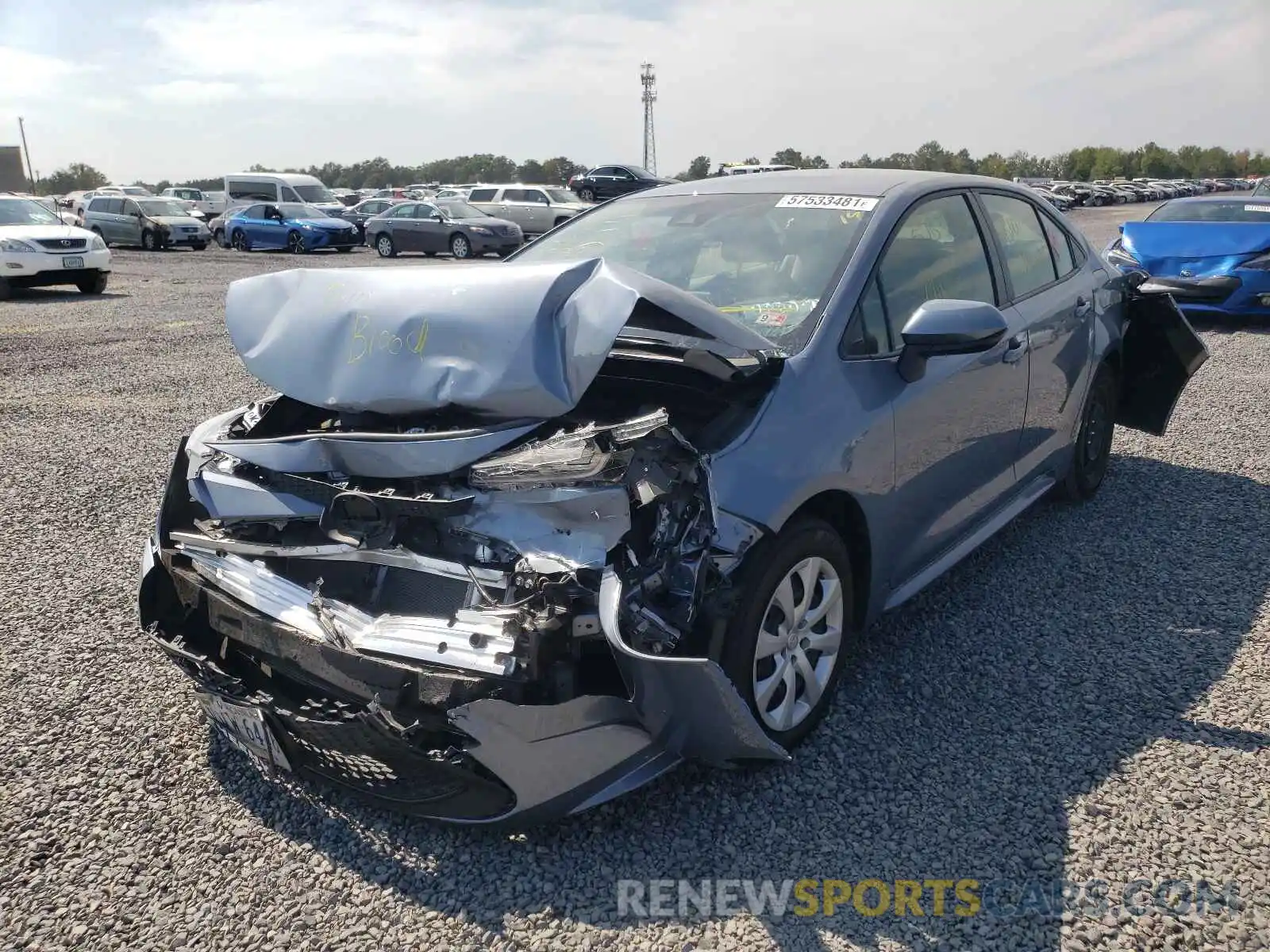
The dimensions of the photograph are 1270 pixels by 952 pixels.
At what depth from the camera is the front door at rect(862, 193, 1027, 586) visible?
3.30 metres

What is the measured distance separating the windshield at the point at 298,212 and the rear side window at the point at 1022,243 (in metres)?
23.2

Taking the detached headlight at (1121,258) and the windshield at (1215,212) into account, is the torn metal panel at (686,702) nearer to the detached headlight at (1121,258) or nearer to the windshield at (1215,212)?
the detached headlight at (1121,258)

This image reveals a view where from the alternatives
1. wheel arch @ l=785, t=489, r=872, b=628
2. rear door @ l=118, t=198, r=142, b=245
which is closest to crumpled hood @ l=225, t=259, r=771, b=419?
wheel arch @ l=785, t=489, r=872, b=628

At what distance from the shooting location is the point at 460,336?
274 centimetres

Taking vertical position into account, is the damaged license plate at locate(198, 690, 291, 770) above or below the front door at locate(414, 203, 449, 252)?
below

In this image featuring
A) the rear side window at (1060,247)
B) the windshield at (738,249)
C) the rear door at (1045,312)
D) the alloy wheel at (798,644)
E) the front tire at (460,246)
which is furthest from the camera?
the front tire at (460,246)

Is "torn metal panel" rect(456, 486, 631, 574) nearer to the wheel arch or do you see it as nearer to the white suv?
the wheel arch

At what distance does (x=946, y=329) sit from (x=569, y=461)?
1412 mm

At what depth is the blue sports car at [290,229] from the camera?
24344 mm

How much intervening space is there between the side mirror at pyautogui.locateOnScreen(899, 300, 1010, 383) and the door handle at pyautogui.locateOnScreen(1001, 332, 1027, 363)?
69cm

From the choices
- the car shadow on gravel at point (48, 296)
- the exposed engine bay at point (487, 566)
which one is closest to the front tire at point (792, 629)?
the exposed engine bay at point (487, 566)

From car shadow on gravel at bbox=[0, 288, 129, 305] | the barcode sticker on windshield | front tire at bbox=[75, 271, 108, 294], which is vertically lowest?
car shadow on gravel at bbox=[0, 288, 129, 305]

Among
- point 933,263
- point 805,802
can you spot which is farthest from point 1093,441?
point 805,802

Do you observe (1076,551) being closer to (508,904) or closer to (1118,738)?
(1118,738)
